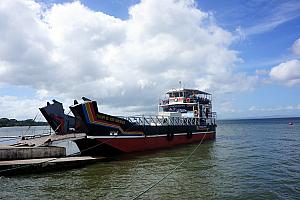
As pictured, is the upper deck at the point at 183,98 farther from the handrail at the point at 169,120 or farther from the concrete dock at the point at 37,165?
the concrete dock at the point at 37,165

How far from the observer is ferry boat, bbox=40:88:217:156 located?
64.0 ft

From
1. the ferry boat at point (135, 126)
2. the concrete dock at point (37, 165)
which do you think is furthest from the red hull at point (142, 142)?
the concrete dock at point (37, 165)

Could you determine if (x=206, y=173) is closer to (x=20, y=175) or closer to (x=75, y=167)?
(x=75, y=167)

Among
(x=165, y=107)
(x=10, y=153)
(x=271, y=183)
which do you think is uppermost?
(x=165, y=107)

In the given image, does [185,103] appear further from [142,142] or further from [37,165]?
[37,165]

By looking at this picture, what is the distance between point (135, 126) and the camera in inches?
875

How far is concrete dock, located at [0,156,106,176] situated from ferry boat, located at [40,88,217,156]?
2.70 m

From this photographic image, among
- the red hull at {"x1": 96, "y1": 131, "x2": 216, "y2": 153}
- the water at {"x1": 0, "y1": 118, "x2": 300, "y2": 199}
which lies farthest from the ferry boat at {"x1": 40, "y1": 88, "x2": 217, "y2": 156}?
the water at {"x1": 0, "y1": 118, "x2": 300, "y2": 199}

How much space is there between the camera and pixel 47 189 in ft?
40.8

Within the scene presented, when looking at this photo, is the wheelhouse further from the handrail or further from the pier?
the pier

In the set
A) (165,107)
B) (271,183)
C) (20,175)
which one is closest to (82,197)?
(20,175)

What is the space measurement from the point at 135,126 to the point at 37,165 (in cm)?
832

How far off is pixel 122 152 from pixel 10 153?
752cm

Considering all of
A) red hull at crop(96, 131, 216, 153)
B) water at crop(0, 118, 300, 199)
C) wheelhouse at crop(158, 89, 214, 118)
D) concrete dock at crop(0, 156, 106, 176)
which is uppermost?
wheelhouse at crop(158, 89, 214, 118)
